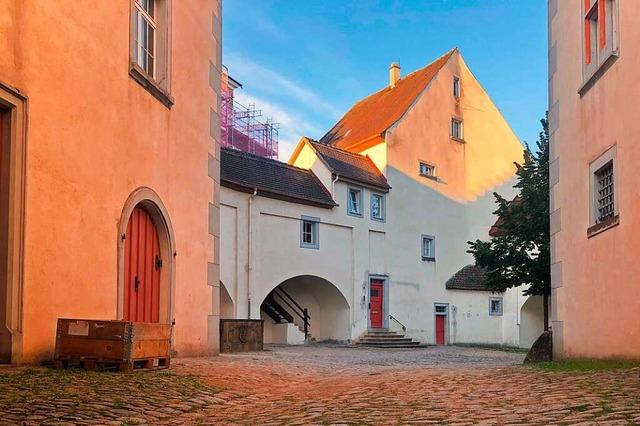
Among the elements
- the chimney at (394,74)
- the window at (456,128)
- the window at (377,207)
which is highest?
the chimney at (394,74)

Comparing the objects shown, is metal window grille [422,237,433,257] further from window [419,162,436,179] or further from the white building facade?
window [419,162,436,179]

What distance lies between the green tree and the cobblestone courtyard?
14.2m

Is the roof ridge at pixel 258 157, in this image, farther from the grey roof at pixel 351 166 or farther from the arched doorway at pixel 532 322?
the arched doorway at pixel 532 322

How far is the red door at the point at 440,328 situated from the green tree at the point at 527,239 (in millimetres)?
6883

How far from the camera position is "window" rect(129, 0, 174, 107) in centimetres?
1009

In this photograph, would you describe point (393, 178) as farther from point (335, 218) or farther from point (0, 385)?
point (0, 385)

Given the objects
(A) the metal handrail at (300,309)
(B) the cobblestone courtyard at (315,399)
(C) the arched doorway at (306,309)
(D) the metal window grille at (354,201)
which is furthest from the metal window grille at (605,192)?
(D) the metal window grille at (354,201)

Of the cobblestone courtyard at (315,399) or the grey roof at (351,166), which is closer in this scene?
the cobblestone courtyard at (315,399)

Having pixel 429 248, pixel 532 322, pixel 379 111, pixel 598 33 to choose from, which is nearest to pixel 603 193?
pixel 598 33

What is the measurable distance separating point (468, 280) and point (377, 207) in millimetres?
5865

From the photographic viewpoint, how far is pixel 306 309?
27.0 metres

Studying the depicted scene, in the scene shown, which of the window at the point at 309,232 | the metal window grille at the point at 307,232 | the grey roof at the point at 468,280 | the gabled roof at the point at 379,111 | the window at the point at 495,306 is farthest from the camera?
the window at the point at 495,306

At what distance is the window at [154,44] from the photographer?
10094 mm

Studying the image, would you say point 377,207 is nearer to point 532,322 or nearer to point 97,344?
point 532,322
